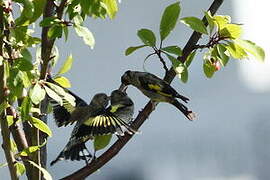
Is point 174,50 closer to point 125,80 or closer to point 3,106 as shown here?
point 3,106

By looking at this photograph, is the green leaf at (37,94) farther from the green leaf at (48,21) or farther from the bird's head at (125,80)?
the bird's head at (125,80)

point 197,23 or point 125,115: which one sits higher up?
point 197,23

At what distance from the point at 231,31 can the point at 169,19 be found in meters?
0.09

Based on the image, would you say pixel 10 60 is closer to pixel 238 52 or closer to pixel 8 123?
pixel 8 123

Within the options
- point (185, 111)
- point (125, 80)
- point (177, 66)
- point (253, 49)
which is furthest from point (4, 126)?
point (125, 80)

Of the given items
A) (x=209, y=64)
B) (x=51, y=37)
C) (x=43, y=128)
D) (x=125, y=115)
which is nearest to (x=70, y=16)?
(x=51, y=37)

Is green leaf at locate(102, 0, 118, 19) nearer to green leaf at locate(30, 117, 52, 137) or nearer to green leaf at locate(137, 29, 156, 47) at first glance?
green leaf at locate(137, 29, 156, 47)

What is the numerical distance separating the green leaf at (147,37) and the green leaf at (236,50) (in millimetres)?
105

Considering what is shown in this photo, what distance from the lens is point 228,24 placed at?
922 mm

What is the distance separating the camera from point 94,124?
1.00 meters

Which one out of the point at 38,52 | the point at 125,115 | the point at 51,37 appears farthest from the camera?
the point at 125,115

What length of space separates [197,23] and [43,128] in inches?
10.0

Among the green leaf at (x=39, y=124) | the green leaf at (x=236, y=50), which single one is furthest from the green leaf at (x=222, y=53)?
the green leaf at (x=39, y=124)

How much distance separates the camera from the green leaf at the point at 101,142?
98cm
